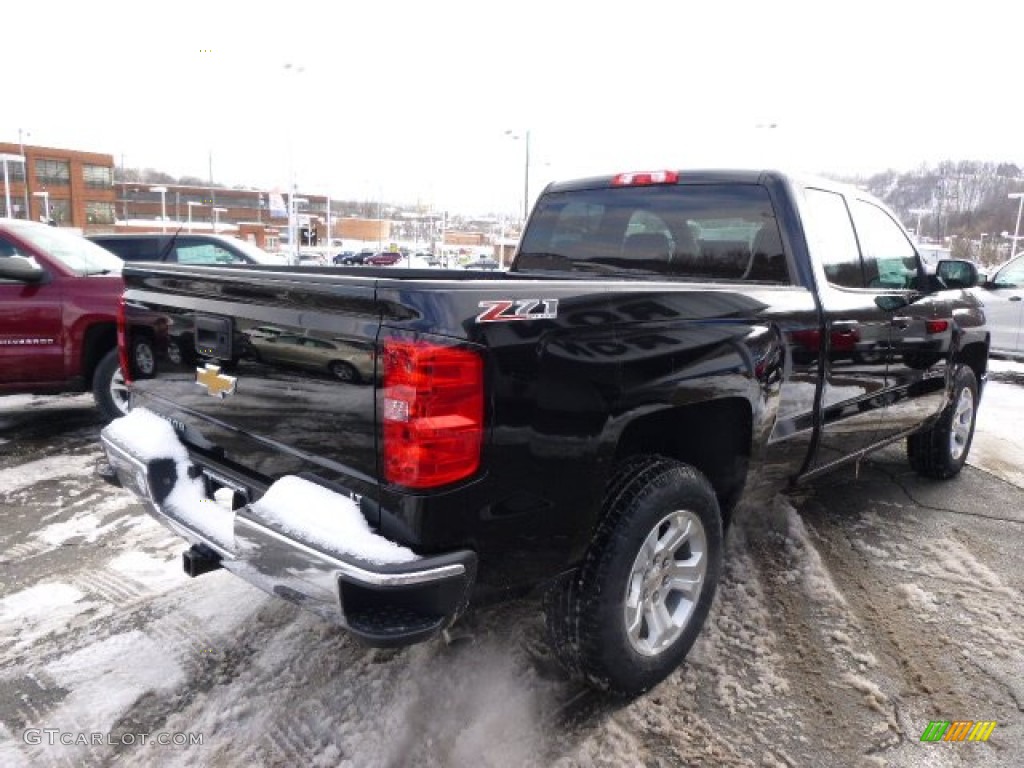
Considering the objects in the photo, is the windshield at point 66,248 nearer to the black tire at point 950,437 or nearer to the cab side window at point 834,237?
the cab side window at point 834,237

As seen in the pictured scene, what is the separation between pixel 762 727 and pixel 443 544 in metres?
1.38

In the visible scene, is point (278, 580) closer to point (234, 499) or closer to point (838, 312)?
point (234, 499)

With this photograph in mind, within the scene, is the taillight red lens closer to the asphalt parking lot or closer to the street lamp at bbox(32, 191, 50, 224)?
the asphalt parking lot

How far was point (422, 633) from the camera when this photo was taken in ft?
6.59

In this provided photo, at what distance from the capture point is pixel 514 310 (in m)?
2.08

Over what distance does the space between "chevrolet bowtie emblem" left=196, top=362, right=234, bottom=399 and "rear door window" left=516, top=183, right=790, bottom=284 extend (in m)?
2.13

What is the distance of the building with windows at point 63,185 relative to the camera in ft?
254

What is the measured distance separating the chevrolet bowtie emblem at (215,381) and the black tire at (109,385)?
3.68 meters

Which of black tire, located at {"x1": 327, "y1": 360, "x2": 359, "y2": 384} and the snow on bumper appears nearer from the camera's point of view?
the snow on bumper

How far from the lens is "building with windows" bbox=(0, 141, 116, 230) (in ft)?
254

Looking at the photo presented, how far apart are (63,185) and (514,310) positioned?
9328 centimetres

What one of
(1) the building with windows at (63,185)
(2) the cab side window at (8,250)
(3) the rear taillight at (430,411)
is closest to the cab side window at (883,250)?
(3) the rear taillight at (430,411)

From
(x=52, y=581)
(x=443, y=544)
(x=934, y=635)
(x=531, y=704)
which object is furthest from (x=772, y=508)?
(x=52, y=581)

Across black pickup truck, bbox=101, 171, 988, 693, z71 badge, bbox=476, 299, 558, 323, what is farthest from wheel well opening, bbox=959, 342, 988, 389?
z71 badge, bbox=476, 299, 558, 323
